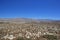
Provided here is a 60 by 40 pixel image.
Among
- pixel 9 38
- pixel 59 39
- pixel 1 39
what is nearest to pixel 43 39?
pixel 59 39

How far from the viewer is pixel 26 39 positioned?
12352mm

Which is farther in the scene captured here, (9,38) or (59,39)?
(59,39)

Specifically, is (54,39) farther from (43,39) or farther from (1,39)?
(1,39)

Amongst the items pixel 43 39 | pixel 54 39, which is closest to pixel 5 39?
pixel 43 39

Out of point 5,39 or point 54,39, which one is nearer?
point 5,39

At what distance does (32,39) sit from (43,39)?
4.80ft

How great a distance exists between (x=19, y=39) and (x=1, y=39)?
1931 mm

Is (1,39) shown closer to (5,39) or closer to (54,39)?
(5,39)

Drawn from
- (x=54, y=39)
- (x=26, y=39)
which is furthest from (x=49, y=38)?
(x=26, y=39)

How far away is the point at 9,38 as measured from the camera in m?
12.4

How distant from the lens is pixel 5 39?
39.4 feet

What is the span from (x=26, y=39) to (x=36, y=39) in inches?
51.9

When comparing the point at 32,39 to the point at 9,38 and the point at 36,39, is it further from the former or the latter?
the point at 9,38

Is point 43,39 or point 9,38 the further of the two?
point 43,39
